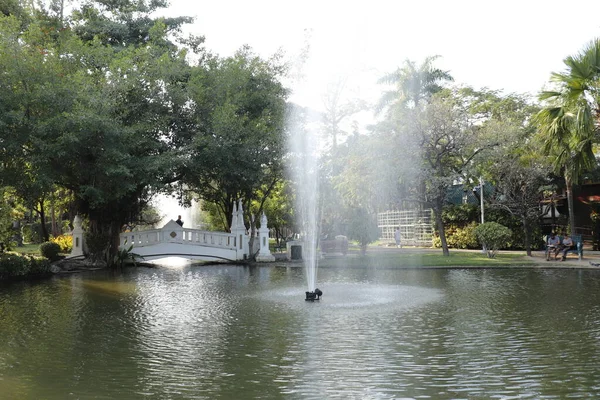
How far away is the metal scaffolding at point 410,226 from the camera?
39438mm

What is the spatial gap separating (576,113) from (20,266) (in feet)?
72.6

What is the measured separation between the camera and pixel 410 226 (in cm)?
4172

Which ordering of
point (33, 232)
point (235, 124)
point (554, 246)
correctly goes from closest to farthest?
point (554, 246), point (235, 124), point (33, 232)

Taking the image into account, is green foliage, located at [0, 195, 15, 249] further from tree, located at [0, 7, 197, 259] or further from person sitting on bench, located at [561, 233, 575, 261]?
person sitting on bench, located at [561, 233, 575, 261]

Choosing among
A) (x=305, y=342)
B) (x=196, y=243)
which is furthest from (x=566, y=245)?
(x=305, y=342)

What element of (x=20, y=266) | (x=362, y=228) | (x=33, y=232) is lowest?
(x=20, y=266)

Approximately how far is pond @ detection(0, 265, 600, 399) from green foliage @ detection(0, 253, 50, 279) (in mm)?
4772

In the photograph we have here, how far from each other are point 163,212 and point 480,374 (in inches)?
3098

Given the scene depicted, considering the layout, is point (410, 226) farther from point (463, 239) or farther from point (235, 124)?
point (235, 124)

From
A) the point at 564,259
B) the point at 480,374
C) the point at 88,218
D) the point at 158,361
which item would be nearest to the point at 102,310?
the point at 158,361

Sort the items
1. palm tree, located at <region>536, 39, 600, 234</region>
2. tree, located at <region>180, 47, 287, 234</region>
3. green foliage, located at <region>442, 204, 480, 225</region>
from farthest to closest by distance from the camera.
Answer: green foliage, located at <region>442, 204, 480, 225</region>
tree, located at <region>180, 47, 287, 234</region>
palm tree, located at <region>536, 39, 600, 234</region>

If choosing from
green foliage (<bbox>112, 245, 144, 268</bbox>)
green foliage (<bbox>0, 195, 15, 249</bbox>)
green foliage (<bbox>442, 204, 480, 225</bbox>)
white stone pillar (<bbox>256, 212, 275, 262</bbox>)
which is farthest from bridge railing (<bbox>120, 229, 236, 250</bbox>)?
green foliage (<bbox>442, 204, 480, 225</bbox>)

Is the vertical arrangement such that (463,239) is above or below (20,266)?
above

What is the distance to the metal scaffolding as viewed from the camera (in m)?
39.4
